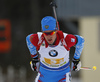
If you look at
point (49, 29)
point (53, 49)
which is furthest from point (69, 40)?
point (49, 29)

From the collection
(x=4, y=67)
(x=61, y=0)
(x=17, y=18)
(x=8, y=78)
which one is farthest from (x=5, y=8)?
(x=61, y=0)

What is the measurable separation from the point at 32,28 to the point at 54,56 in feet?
34.8

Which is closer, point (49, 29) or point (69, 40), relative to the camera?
point (49, 29)

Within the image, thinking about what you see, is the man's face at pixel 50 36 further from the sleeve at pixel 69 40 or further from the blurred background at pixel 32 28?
the blurred background at pixel 32 28

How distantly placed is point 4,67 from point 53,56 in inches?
417

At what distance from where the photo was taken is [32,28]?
15016mm

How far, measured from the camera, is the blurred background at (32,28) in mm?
9953

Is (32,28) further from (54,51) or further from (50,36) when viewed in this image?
(50,36)

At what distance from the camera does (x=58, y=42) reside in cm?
446

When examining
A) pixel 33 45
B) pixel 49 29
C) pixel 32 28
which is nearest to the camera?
pixel 49 29

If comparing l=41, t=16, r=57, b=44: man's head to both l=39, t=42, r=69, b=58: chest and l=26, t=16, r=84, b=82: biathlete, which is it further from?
l=39, t=42, r=69, b=58: chest

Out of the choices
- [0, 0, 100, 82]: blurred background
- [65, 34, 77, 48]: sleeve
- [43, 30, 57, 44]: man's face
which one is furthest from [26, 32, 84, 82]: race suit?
[0, 0, 100, 82]: blurred background

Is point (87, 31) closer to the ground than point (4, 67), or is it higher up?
higher up

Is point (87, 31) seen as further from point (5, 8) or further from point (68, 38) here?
point (5, 8)
